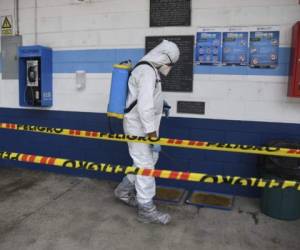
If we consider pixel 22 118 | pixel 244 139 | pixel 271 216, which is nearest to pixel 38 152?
pixel 22 118

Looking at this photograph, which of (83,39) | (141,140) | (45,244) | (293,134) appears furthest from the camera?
(83,39)

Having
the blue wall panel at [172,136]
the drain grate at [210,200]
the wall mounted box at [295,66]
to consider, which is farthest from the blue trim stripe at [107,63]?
the drain grate at [210,200]

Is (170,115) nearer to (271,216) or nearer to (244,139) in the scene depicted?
(244,139)

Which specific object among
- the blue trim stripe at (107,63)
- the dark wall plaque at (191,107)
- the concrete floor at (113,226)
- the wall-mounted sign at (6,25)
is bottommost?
the concrete floor at (113,226)

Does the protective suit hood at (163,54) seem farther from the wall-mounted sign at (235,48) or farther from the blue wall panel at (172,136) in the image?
the blue wall panel at (172,136)

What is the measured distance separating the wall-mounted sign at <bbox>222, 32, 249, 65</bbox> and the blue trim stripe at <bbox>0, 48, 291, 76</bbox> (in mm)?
78

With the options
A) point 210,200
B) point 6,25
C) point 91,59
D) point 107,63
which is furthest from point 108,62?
point 210,200

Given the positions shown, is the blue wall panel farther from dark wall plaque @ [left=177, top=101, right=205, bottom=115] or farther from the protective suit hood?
the protective suit hood

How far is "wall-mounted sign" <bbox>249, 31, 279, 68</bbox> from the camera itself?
4.02 metres

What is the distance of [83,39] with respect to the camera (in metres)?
4.88

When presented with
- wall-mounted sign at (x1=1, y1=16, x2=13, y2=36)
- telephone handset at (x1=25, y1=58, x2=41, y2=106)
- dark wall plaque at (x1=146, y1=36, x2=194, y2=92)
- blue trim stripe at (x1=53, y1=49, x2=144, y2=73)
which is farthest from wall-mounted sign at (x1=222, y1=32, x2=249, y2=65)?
wall-mounted sign at (x1=1, y1=16, x2=13, y2=36)

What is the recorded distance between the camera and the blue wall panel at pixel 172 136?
4.24 m

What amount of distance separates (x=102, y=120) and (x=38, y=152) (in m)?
1.20

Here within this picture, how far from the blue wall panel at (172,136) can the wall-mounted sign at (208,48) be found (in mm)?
711
